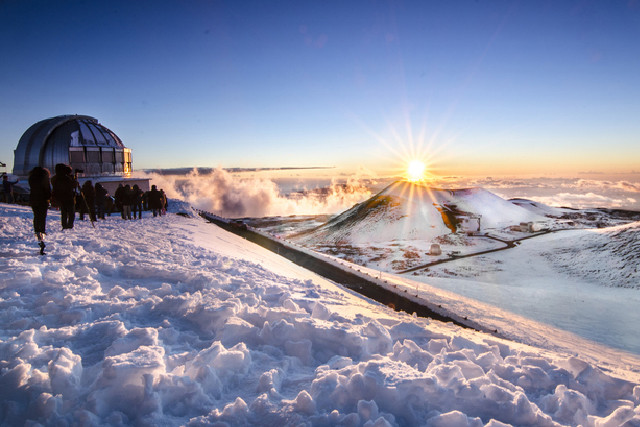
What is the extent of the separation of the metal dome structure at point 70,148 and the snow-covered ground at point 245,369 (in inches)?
1263

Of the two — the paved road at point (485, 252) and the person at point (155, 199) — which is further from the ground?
the person at point (155, 199)

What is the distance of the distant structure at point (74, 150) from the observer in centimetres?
3359

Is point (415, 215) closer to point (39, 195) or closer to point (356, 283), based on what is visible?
point (356, 283)

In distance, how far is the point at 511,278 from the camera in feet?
142

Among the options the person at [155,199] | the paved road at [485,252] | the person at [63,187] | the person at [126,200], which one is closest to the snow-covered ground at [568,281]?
the paved road at [485,252]

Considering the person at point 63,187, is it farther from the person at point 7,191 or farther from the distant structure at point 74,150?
the distant structure at point 74,150

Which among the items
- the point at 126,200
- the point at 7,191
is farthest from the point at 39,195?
the point at 7,191

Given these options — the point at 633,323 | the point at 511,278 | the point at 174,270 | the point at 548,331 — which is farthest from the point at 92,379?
the point at 511,278

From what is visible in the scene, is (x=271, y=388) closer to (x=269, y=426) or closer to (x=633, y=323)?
(x=269, y=426)

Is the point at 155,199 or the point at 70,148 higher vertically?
the point at 70,148

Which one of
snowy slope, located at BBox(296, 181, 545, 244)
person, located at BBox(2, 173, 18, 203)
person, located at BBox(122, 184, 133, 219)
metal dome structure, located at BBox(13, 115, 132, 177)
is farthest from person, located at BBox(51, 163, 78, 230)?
snowy slope, located at BBox(296, 181, 545, 244)

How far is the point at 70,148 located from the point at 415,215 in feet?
259

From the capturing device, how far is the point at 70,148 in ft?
109

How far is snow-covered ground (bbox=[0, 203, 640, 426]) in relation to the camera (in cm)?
354
